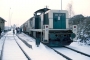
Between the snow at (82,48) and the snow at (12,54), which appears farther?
the snow at (82,48)

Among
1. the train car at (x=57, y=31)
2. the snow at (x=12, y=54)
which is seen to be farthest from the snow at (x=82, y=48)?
the snow at (x=12, y=54)

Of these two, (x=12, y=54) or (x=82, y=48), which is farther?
(x=82, y=48)

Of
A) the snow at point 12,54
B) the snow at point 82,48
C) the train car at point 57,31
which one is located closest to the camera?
the snow at point 12,54

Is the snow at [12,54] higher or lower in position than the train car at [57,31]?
lower

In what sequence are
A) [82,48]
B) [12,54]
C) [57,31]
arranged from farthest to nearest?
[57,31], [82,48], [12,54]

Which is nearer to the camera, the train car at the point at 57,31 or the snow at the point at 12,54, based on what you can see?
the snow at the point at 12,54

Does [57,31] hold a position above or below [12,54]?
above

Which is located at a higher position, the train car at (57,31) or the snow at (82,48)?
the train car at (57,31)

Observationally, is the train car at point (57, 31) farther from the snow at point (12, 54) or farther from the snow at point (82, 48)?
the snow at point (12, 54)

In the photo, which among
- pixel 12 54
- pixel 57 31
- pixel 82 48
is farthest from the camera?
pixel 57 31

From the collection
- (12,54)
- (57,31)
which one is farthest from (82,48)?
(12,54)

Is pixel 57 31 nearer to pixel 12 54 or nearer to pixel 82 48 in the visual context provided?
pixel 82 48

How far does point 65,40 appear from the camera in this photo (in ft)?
38.9

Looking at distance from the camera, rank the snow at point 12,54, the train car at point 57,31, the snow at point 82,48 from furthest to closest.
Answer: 1. the train car at point 57,31
2. the snow at point 82,48
3. the snow at point 12,54
